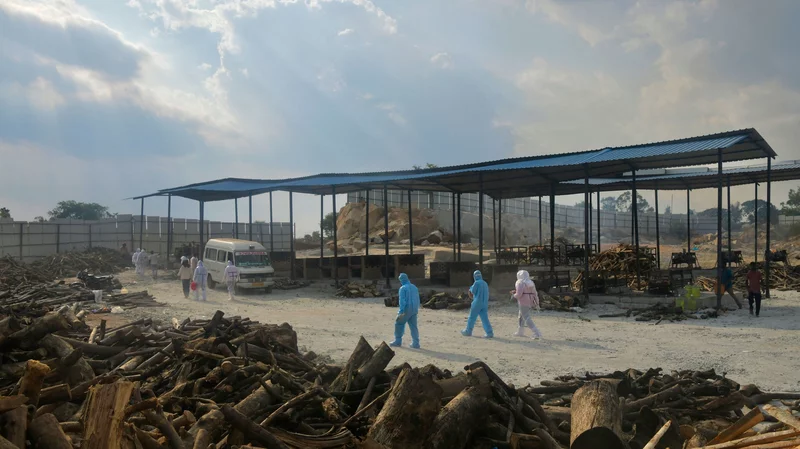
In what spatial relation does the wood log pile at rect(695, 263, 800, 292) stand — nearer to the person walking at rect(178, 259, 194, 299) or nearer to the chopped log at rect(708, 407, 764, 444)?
the chopped log at rect(708, 407, 764, 444)

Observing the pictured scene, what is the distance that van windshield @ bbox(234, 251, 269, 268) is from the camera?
73.2ft

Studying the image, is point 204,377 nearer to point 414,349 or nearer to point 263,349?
point 263,349

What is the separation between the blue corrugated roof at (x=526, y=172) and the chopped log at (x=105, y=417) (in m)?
15.9

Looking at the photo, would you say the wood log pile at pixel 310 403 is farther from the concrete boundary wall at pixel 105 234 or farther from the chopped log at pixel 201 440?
the concrete boundary wall at pixel 105 234

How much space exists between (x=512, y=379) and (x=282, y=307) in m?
11.3

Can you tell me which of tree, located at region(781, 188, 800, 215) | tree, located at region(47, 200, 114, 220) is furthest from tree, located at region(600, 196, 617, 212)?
tree, located at region(47, 200, 114, 220)

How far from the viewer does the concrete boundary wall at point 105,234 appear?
113 feet

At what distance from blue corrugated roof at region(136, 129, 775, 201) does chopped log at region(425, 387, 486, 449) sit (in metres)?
13.3

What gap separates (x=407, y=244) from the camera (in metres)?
43.2

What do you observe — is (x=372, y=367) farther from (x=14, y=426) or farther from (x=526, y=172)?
(x=526, y=172)

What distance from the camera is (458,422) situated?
4918 mm

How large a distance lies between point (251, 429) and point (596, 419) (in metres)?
2.97

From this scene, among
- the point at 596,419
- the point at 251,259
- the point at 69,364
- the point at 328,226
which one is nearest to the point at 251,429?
the point at 69,364

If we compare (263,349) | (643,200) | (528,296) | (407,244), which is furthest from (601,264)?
(643,200)
